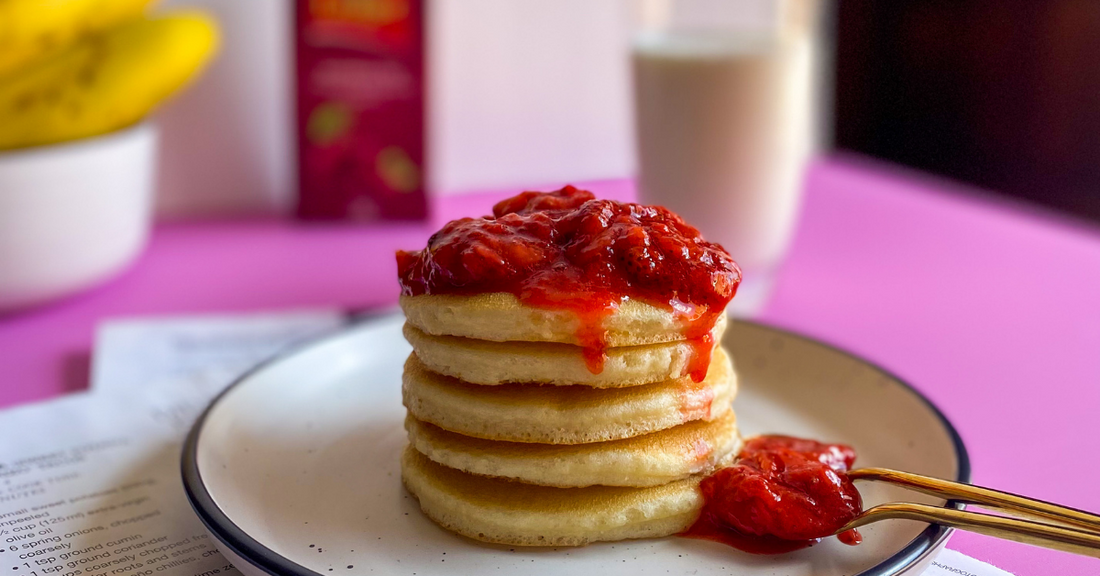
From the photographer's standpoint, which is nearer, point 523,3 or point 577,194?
point 577,194

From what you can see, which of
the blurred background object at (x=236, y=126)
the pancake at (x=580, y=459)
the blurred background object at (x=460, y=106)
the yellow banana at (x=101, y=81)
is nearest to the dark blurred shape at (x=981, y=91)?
the blurred background object at (x=460, y=106)

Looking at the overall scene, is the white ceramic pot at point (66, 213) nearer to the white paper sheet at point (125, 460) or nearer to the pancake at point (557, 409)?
the white paper sheet at point (125, 460)

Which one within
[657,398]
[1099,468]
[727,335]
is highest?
[657,398]

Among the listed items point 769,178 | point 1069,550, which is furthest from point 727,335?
point 1069,550

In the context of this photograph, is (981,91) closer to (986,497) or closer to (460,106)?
(460,106)

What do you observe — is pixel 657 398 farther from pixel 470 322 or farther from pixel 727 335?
pixel 727 335

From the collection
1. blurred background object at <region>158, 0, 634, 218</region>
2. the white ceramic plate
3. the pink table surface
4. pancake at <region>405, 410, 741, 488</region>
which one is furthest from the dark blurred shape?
pancake at <region>405, 410, 741, 488</region>
